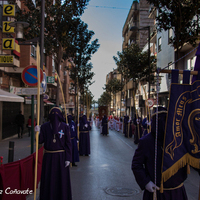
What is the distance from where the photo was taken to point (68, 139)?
17.5ft

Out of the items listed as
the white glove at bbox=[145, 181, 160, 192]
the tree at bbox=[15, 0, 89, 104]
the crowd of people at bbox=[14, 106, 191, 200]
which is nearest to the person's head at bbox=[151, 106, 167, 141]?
the crowd of people at bbox=[14, 106, 191, 200]

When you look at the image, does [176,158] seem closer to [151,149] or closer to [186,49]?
[151,149]

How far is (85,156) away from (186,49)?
1451 cm

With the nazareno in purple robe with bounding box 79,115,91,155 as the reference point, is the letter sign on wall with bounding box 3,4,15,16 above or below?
above

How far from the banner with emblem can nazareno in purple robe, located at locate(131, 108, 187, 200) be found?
18 centimetres

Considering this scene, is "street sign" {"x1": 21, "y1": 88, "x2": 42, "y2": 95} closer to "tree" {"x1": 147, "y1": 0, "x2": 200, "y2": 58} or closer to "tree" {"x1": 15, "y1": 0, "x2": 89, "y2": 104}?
"tree" {"x1": 15, "y1": 0, "x2": 89, "y2": 104}

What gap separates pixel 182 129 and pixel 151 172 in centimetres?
71

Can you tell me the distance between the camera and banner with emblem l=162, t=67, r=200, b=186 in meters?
3.03

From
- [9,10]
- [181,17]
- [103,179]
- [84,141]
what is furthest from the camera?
[9,10]

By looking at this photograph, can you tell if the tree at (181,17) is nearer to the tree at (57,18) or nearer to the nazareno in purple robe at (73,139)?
the tree at (57,18)

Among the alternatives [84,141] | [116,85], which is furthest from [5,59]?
[116,85]

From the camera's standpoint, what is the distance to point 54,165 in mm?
5102

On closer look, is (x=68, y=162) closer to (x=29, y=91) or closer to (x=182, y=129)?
(x=29, y=91)

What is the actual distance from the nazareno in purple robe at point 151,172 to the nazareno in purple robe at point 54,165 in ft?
7.60
